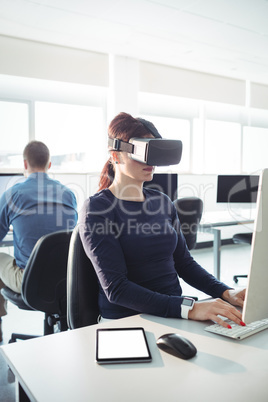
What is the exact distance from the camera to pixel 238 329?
982 mm

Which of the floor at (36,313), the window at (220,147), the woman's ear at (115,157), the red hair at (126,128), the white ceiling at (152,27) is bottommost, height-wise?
the floor at (36,313)

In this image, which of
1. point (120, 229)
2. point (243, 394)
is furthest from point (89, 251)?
point (243, 394)

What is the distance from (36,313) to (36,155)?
1.42 m

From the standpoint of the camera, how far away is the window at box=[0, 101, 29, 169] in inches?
172

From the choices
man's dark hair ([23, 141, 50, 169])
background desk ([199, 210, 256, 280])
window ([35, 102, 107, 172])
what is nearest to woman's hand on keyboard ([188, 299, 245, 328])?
man's dark hair ([23, 141, 50, 169])

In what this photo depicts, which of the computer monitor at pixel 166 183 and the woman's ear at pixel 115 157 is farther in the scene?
the computer monitor at pixel 166 183

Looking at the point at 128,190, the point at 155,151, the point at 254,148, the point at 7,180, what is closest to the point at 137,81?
the point at 254,148

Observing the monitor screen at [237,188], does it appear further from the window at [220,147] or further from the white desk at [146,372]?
the white desk at [146,372]

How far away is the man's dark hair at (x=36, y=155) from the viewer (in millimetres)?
2484

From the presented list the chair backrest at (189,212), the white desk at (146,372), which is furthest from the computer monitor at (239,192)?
the white desk at (146,372)

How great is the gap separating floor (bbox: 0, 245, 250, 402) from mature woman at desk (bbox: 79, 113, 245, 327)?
0.31 m

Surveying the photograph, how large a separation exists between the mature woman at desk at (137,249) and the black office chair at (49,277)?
475 millimetres

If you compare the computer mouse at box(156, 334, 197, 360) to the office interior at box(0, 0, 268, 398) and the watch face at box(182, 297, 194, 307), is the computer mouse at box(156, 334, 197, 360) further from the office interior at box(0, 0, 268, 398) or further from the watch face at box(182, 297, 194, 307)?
the office interior at box(0, 0, 268, 398)

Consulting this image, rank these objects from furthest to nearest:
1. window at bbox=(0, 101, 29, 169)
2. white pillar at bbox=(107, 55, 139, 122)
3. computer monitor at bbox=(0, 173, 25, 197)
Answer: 1. white pillar at bbox=(107, 55, 139, 122)
2. window at bbox=(0, 101, 29, 169)
3. computer monitor at bbox=(0, 173, 25, 197)
